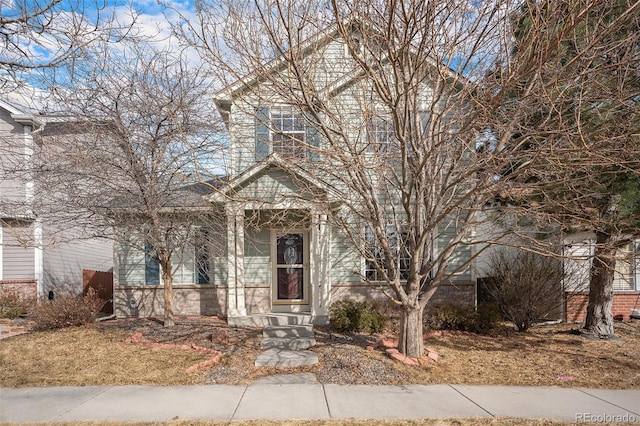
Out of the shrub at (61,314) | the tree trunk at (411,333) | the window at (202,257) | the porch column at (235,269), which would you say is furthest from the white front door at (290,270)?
the tree trunk at (411,333)

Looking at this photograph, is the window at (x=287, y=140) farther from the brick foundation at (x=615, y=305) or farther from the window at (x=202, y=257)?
the brick foundation at (x=615, y=305)

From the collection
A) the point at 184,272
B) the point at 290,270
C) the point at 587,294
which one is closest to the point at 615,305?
the point at 587,294

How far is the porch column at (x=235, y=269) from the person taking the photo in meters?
11.2

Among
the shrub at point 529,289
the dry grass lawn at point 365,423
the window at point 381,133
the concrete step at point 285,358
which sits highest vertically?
the window at point 381,133

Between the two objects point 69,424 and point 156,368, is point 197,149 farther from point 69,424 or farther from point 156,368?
point 69,424

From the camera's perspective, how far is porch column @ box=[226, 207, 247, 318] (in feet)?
36.9

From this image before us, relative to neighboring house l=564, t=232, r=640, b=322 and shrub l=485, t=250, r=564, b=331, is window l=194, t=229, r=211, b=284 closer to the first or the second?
shrub l=485, t=250, r=564, b=331

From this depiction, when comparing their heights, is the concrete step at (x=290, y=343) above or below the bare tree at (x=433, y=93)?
below

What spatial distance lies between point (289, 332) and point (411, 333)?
10.7ft

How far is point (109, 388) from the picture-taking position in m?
6.68

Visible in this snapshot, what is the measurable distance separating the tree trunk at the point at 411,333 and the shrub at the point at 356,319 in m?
2.36

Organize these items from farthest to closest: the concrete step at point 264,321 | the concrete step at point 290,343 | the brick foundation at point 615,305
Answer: the brick foundation at point 615,305 < the concrete step at point 264,321 < the concrete step at point 290,343

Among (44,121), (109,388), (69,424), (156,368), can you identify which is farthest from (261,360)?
(44,121)

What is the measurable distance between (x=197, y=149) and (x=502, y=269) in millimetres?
8123
